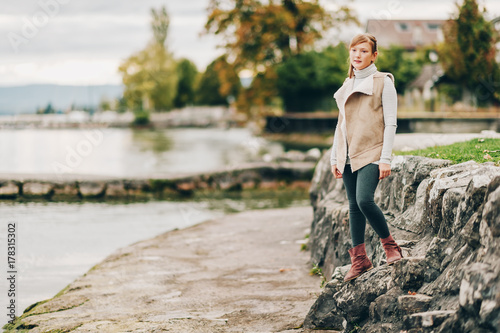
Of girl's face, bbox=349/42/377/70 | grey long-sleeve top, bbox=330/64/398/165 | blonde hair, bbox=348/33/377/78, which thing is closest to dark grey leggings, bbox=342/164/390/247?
grey long-sleeve top, bbox=330/64/398/165

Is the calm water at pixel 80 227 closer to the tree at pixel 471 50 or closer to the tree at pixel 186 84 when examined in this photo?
the tree at pixel 471 50

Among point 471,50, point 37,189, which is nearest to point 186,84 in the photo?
point 471,50

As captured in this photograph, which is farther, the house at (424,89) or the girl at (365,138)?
the house at (424,89)

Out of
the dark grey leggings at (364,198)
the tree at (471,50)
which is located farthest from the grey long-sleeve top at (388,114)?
the tree at (471,50)

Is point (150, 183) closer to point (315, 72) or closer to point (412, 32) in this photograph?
point (315, 72)

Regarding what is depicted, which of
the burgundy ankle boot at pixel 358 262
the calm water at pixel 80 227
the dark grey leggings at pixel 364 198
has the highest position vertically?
the dark grey leggings at pixel 364 198

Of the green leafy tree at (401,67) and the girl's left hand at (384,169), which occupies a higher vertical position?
the green leafy tree at (401,67)

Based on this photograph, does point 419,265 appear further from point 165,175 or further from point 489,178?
point 165,175

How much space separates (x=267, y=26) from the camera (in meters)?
41.5

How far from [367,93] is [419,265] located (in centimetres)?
132

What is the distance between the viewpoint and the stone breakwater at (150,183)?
17.4 metres

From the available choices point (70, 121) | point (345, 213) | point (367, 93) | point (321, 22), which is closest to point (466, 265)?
point (367, 93)

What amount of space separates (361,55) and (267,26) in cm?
3793

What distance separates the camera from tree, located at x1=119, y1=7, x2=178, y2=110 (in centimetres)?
8006
